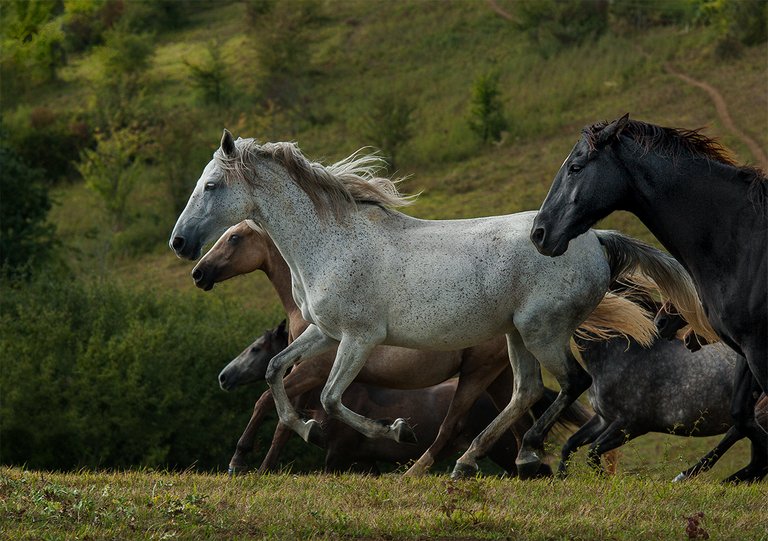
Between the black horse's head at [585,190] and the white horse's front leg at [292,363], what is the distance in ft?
7.22

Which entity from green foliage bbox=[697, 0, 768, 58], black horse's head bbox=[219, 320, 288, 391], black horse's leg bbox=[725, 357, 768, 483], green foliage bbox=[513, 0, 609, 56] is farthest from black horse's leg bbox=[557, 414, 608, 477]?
green foliage bbox=[513, 0, 609, 56]

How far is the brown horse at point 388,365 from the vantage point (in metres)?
10.5

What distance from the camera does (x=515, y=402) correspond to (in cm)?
898

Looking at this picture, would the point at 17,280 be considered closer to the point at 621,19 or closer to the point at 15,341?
the point at 15,341

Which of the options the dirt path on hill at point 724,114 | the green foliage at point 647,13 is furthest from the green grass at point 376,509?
the green foliage at point 647,13

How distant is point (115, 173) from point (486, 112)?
48.6ft

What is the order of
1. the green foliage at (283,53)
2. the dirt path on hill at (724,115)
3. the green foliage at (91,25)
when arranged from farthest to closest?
the green foliage at (91,25) → the green foliage at (283,53) → the dirt path on hill at (724,115)

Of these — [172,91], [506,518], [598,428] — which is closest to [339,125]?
[172,91]

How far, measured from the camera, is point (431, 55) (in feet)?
190

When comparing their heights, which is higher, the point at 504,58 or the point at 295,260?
the point at 295,260

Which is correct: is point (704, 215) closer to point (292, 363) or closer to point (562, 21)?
point (292, 363)

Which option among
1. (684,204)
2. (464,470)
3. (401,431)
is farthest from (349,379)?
(684,204)

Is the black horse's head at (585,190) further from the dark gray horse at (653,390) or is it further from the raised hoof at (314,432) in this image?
the dark gray horse at (653,390)

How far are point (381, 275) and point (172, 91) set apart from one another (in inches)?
2119
